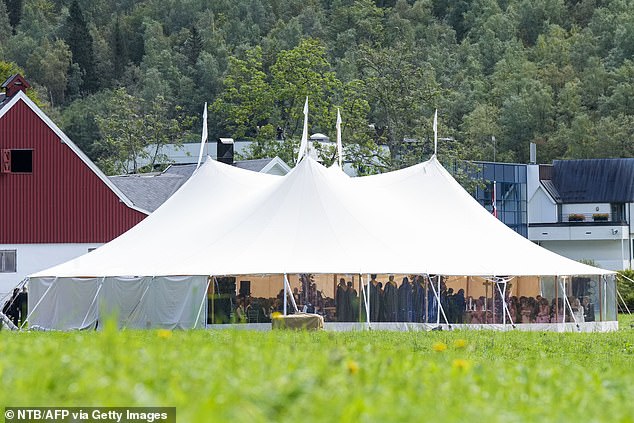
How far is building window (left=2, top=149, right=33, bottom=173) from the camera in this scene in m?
36.9

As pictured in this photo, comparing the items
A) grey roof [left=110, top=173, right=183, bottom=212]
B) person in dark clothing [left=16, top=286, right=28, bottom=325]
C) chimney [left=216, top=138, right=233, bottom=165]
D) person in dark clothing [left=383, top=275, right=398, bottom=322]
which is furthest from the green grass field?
chimney [left=216, top=138, right=233, bottom=165]

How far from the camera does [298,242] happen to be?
86.7 feet

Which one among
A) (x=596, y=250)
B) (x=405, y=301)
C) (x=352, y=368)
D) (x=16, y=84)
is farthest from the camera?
(x=596, y=250)

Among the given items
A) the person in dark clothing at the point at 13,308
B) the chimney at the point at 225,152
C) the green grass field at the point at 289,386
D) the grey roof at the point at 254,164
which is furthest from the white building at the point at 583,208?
the green grass field at the point at 289,386

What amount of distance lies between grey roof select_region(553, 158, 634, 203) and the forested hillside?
7010 mm

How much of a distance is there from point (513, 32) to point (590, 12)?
13.3 m

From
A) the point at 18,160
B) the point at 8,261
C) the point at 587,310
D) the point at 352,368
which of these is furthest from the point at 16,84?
the point at 352,368

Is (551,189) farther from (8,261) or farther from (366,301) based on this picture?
(366,301)

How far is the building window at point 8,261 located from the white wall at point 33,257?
3.4 inches

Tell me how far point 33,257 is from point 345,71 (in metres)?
82.3

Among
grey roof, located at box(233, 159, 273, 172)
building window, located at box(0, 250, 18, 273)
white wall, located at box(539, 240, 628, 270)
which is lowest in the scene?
building window, located at box(0, 250, 18, 273)

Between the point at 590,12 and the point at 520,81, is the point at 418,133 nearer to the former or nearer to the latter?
the point at 520,81

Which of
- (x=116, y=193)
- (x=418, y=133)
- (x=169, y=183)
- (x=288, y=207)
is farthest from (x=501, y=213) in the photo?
(x=288, y=207)

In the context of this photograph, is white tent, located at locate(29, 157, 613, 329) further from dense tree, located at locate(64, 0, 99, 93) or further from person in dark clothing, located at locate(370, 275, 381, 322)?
dense tree, located at locate(64, 0, 99, 93)
